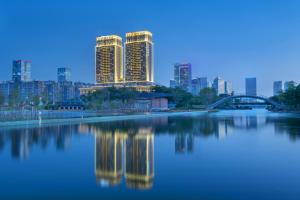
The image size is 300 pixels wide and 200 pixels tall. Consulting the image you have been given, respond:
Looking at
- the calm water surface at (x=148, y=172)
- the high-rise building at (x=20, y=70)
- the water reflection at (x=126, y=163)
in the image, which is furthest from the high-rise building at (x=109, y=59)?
the calm water surface at (x=148, y=172)

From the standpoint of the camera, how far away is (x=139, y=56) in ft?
479

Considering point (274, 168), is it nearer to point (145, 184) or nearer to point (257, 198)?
point (257, 198)

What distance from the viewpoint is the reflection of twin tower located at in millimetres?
6770

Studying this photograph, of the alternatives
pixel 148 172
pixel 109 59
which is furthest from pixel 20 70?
pixel 148 172

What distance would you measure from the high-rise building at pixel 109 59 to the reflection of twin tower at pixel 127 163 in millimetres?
140387

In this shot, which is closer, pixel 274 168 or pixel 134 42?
pixel 274 168

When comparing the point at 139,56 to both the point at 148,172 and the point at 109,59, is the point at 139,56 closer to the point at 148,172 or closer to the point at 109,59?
the point at 109,59

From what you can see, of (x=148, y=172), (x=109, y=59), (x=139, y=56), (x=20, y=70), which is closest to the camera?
(x=148, y=172)

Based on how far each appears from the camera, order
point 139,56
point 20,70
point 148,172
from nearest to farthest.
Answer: point 148,172
point 139,56
point 20,70

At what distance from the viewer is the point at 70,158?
9375mm

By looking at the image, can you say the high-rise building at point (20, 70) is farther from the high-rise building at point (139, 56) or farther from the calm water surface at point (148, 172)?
the calm water surface at point (148, 172)

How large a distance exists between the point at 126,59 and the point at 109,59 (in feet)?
29.2

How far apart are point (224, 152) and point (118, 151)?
3.91 meters

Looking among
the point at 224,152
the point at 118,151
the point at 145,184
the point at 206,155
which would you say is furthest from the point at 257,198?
the point at 118,151
